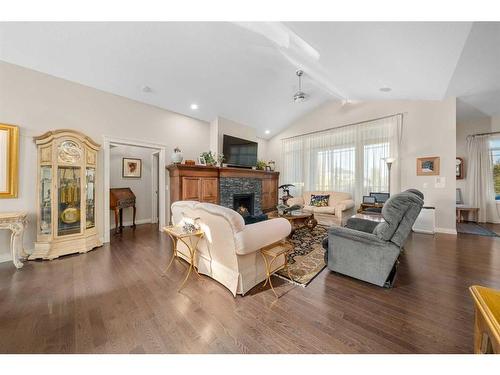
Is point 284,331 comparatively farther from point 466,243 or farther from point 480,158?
point 480,158

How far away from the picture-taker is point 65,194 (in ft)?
10.0

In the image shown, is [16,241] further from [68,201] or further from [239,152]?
[239,152]

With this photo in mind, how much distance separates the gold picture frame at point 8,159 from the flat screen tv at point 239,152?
3603 mm

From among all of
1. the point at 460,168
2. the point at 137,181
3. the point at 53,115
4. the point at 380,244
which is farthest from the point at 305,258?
the point at 460,168

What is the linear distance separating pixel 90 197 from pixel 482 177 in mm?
9402

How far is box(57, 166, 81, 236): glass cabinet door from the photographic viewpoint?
9.82 feet

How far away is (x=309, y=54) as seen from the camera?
125 inches

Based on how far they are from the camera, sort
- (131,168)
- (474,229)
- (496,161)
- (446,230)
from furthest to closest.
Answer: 1. (131,168)
2. (496,161)
3. (474,229)
4. (446,230)

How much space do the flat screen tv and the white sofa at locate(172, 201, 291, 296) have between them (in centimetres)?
308

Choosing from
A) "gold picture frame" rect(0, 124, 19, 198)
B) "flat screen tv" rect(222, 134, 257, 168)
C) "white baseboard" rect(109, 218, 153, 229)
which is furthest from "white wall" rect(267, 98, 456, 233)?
"gold picture frame" rect(0, 124, 19, 198)

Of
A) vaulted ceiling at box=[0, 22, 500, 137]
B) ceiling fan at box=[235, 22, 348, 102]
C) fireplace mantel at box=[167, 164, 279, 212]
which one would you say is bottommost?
fireplace mantel at box=[167, 164, 279, 212]

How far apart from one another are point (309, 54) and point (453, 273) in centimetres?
Answer: 373

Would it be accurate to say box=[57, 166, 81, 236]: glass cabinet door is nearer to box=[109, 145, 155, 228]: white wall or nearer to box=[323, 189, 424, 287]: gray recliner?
box=[109, 145, 155, 228]: white wall
